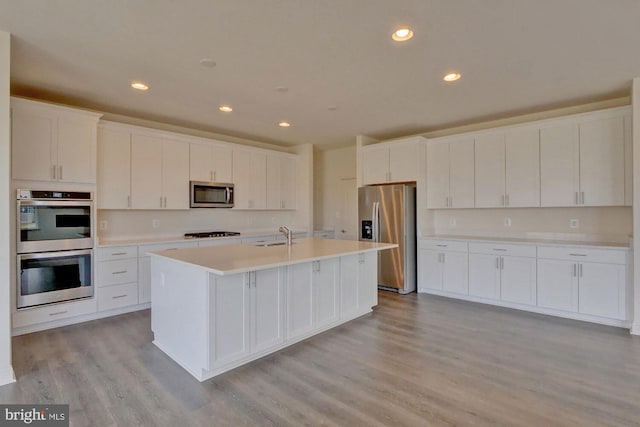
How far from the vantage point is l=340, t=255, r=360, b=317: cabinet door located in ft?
11.9

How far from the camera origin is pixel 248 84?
11.1 feet

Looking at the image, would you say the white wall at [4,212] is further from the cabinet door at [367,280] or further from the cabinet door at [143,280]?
the cabinet door at [367,280]

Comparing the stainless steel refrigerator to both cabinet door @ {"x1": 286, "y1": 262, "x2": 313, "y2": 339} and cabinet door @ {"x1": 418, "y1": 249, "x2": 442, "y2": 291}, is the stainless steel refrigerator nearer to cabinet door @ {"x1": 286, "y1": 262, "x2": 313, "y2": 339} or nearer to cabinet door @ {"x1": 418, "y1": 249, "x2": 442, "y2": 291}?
cabinet door @ {"x1": 418, "y1": 249, "x2": 442, "y2": 291}

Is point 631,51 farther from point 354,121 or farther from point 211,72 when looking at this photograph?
point 211,72

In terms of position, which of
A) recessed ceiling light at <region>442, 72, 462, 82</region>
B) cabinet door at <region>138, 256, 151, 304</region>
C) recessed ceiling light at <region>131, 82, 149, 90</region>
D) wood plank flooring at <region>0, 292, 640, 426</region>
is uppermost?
recessed ceiling light at <region>131, 82, 149, 90</region>

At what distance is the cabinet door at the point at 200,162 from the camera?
491 cm

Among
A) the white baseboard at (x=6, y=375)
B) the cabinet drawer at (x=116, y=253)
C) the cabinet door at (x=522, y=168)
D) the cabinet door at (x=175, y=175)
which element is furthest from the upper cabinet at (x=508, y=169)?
the white baseboard at (x=6, y=375)

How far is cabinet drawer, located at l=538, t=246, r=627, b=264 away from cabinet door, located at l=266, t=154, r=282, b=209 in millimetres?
4144

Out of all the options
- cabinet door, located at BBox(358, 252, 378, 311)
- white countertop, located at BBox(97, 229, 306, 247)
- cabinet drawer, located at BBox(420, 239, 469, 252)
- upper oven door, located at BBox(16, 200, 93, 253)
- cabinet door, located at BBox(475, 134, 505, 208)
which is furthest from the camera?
cabinet drawer, located at BBox(420, 239, 469, 252)

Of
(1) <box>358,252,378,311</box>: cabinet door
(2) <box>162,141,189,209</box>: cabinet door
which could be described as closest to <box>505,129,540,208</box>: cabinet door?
(1) <box>358,252,378,311</box>: cabinet door

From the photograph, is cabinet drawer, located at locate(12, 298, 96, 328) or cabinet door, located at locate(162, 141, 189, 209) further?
cabinet door, located at locate(162, 141, 189, 209)

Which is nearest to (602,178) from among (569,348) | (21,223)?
(569,348)

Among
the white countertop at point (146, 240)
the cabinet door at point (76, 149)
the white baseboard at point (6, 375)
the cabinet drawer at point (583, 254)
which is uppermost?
the cabinet door at point (76, 149)

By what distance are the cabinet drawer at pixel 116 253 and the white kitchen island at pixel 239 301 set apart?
1.13 meters
